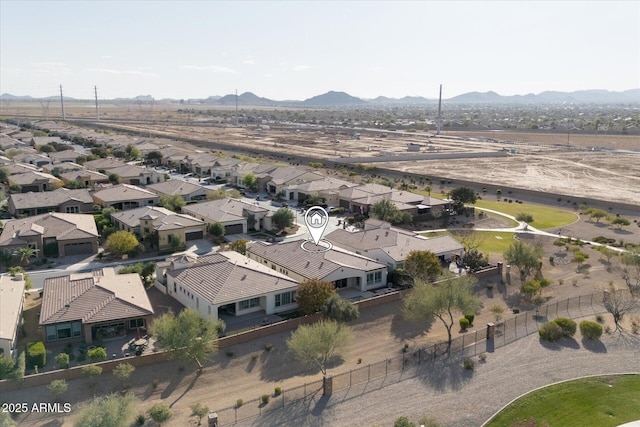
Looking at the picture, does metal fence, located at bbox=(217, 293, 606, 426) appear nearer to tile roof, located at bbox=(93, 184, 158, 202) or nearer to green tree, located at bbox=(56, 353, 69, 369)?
green tree, located at bbox=(56, 353, 69, 369)

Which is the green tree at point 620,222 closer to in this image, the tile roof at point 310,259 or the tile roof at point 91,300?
the tile roof at point 310,259

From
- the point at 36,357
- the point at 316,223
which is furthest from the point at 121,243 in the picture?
the point at 36,357

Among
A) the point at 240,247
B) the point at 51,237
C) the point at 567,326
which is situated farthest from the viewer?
the point at 51,237

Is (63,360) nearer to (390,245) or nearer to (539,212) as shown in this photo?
(390,245)

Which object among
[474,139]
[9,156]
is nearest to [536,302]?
[9,156]

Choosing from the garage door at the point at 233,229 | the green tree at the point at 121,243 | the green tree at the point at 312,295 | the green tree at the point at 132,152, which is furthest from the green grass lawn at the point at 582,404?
the green tree at the point at 132,152
